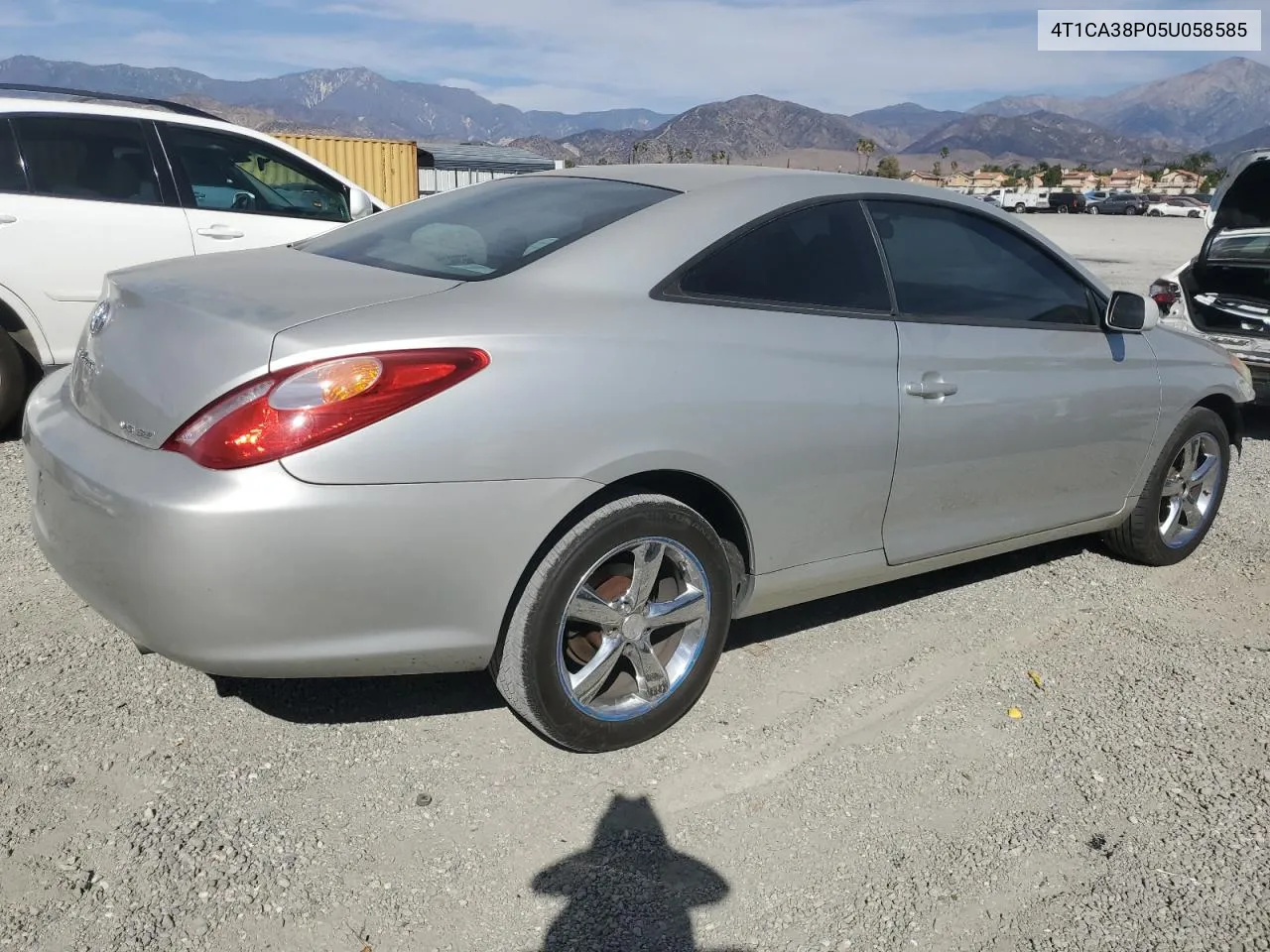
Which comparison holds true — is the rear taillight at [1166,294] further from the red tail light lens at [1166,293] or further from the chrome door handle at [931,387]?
the chrome door handle at [931,387]

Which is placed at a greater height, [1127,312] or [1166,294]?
[1127,312]

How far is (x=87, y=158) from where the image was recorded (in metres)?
5.81

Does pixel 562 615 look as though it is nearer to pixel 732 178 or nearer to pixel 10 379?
pixel 732 178

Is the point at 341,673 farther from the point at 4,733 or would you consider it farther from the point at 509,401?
the point at 4,733

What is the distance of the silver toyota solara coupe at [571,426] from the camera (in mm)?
2305

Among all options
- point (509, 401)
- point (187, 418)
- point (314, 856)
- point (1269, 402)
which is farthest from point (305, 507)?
point (1269, 402)

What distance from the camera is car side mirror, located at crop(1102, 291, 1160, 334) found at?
3926mm

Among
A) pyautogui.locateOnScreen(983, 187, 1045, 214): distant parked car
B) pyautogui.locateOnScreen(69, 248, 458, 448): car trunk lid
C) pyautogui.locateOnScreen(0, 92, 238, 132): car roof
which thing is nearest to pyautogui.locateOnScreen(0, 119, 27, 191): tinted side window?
pyautogui.locateOnScreen(0, 92, 238, 132): car roof

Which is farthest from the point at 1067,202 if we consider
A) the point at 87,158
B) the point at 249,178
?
the point at 87,158

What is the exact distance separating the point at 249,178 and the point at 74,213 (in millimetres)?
1157

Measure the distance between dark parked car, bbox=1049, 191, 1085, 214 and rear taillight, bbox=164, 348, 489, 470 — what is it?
70658 mm

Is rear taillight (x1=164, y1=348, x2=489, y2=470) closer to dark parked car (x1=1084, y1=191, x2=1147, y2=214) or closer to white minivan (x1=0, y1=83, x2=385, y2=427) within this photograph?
white minivan (x1=0, y1=83, x2=385, y2=427)

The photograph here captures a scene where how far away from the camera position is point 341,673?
2475mm

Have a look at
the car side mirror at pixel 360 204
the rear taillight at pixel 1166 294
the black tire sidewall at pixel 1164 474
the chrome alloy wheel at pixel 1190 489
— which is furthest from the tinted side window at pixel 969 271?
the rear taillight at pixel 1166 294
